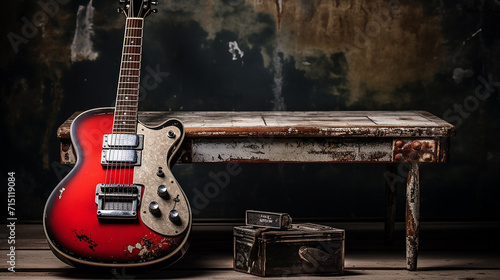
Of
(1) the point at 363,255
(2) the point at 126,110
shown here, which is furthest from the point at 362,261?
(2) the point at 126,110

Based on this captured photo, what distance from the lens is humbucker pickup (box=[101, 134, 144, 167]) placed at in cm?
289

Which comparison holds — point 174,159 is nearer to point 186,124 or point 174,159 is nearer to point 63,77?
point 186,124

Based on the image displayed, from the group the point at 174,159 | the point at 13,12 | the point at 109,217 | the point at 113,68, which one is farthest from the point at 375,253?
the point at 13,12

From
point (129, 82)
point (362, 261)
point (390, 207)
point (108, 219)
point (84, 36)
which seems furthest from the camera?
point (84, 36)

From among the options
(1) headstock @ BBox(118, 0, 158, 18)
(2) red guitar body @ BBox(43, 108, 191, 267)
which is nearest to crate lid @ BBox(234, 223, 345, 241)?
(2) red guitar body @ BBox(43, 108, 191, 267)

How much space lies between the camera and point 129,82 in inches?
121

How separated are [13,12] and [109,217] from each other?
5.51 ft

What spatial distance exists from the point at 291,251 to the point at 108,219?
2.46 ft

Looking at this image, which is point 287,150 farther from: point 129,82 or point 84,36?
point 84,36

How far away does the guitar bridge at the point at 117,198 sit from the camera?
110 inches

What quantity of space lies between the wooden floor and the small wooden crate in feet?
0.15

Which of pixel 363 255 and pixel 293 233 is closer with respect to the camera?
pixel 293 233

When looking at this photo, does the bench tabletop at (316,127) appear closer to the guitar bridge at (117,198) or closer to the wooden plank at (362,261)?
the guitar bridge at (117,198)

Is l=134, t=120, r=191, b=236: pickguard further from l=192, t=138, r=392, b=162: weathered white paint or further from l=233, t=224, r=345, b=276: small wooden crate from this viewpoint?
l=233, t=224, r=345, b=276: small wooden crate
